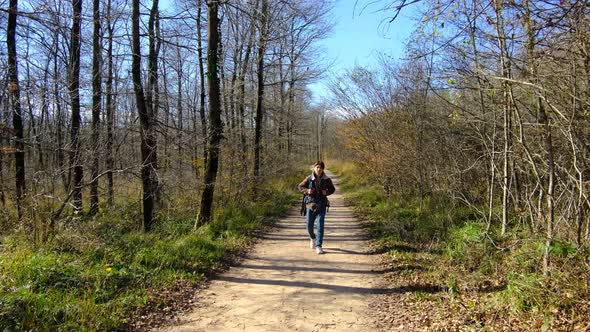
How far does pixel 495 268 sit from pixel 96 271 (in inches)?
226

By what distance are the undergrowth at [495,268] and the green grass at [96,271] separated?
364 centimetres

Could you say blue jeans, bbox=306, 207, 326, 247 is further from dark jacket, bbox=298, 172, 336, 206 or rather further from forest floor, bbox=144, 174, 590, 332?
forest floor, bbox=144, 174, 590, 332

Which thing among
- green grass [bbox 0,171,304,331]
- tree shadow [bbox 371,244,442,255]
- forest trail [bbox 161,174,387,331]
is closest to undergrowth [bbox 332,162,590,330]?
tree shadow [bbox 371,244,442,255]

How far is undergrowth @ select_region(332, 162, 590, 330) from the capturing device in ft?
12.8

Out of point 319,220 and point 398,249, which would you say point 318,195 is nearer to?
point 319,220

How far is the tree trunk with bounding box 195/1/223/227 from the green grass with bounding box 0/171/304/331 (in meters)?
0.78

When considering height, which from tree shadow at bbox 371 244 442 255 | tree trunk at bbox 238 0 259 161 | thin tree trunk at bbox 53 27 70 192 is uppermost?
tree trunk at bbox 238 0 259 161

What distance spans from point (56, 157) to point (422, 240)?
890cm

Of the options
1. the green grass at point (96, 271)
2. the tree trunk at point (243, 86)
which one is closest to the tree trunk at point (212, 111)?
the green grass at point (96, 271)

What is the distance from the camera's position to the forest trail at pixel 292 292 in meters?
4.43

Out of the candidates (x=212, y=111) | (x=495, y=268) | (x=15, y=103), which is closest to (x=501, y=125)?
(x=495, y=268)

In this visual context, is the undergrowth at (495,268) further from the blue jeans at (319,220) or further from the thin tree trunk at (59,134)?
the thin tree trunk at (59,134)

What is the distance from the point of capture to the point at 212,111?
9.82 meters

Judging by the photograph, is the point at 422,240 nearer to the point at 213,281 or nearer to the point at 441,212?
the point at 441,212
